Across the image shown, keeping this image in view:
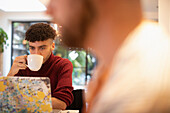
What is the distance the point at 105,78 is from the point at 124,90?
5cm

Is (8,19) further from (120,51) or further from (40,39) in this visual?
(120,51)

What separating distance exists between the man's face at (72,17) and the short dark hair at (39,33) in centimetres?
109

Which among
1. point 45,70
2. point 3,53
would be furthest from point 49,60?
point 3,53

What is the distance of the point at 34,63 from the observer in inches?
52.5

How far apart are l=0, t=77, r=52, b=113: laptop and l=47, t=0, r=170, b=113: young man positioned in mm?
394

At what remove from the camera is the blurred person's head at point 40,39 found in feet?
4.96

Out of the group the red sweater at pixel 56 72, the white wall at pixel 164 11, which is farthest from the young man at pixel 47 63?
the white wall at pixel 164 11

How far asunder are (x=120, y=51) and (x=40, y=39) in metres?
1.19

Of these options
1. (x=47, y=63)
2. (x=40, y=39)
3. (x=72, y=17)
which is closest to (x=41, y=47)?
(x=40, y=39)

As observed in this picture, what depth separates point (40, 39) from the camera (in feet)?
4.96

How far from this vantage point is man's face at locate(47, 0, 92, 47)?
42cm

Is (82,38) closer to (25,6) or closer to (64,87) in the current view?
(64,87)

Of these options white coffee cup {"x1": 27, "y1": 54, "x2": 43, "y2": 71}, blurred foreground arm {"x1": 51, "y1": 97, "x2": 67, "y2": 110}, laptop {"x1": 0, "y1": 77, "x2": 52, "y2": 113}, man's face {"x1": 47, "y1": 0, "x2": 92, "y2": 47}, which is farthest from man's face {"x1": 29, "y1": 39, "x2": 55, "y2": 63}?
man's face {"x1": 47, "y1": 0, "x2": 92, "y2": 47}

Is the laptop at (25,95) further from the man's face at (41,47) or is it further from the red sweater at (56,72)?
the man's face at (41,47)
